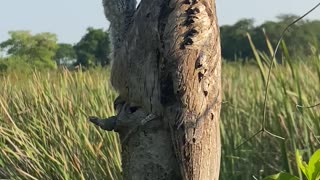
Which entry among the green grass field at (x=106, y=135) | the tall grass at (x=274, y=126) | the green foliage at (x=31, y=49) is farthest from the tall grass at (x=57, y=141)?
the green foliage at (x=31, y=49)

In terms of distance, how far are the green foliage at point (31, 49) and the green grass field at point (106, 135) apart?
5.69 ft

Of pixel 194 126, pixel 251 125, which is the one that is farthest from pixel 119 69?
pixel 251 125

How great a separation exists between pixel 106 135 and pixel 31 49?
641 centimetres

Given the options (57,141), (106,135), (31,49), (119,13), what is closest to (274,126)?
(106,135)

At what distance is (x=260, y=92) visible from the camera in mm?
4328

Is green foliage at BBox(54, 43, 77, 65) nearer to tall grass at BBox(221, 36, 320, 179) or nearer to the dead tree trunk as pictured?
tall grass at BBox(221, 36, 320, 179)

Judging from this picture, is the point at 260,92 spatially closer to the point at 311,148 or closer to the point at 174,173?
the point at 311,148

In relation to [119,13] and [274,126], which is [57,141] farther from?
[119,13]

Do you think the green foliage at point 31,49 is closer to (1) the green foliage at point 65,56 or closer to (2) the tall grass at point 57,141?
(1) the green foliage at point 65,56

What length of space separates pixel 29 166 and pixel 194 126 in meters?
2.06

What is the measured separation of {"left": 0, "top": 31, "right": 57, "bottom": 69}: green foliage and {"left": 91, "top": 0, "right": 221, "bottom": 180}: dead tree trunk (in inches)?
173

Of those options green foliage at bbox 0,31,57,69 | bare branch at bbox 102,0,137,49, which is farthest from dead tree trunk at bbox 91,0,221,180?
green foliage at bbox 0,31,57,69

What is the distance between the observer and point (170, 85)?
1373 millimetres

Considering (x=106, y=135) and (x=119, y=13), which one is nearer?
(x=119, y=13)
